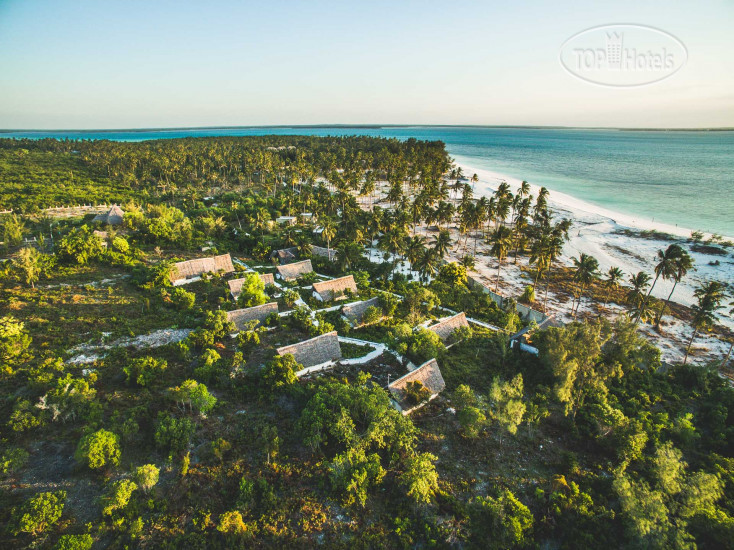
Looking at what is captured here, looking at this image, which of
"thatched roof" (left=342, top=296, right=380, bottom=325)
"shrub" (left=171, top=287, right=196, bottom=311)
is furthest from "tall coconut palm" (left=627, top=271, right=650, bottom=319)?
"shrub" (left=171, top=287, right=196, bottom=311)

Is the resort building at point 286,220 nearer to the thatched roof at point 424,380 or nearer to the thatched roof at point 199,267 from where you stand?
the thatched roof at point 199,267

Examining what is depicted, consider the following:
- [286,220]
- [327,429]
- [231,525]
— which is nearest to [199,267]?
[286,220]

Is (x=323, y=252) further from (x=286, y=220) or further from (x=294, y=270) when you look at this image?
(x=286, y=220)

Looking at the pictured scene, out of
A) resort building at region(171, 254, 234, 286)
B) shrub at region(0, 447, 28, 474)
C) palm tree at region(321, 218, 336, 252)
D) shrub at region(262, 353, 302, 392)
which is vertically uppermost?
palm tree at region(321, 218, 336, 252)

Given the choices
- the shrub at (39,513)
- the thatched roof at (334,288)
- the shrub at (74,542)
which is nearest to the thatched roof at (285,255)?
the thatched roof at (334,288)

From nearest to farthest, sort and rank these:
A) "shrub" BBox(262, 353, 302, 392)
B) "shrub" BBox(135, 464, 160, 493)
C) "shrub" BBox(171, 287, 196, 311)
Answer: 1. "shrub" BBox(135, 464, 160, 493)
2. "shrub" BBox(262, 353, 302, 392)
3. "shrub" BBox(171, 287, 196, 311)

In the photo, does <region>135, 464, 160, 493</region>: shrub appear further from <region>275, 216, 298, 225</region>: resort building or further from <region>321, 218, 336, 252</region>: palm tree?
<region>275, 216, 298, 225</region>: resort building
